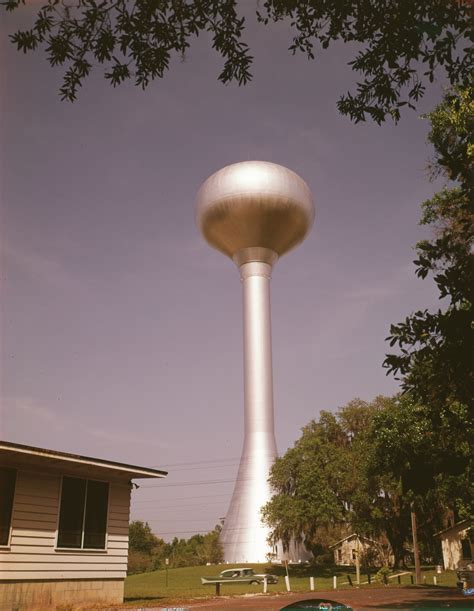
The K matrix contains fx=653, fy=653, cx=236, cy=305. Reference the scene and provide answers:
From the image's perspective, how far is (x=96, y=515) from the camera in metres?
18.1

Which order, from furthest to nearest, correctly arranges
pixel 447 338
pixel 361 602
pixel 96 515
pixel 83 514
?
pixel 361 602 < pixel 96 515 < pixel 83 514 < pixel 447 338

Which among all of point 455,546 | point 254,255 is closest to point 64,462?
point 455,546

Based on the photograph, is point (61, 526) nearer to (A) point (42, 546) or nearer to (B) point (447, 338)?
(A) point (42, 546)

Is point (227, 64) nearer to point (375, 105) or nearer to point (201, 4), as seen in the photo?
point (201, 4)

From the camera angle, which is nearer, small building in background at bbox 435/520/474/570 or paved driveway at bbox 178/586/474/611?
paved driveway at bbox 178/586/474/611

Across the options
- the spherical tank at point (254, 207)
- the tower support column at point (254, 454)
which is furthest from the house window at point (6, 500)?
the spherical tank at point (254, 207)

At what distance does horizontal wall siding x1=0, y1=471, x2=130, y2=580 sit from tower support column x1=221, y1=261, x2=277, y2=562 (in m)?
52.6

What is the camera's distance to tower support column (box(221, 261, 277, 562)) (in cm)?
6962

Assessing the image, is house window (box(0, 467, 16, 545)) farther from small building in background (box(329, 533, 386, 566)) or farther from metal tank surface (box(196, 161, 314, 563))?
metal tank surface (box(196, 161, 314, 563))

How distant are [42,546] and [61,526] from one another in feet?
2.48

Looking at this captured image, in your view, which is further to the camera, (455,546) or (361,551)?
(361,551)

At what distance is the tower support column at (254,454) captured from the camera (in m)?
69.6

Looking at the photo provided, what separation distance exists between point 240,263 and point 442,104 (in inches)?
2400

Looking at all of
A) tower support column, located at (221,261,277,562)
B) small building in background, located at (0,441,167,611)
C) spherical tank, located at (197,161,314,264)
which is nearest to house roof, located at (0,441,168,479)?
small building in background, located at (0,441,167,611)
